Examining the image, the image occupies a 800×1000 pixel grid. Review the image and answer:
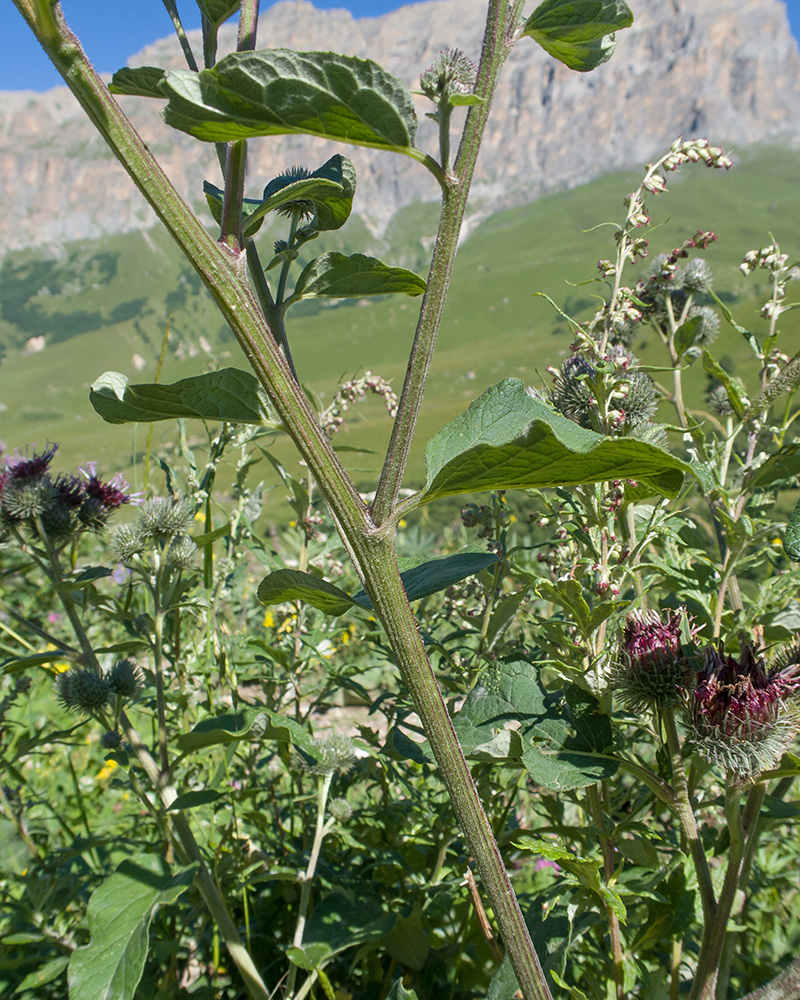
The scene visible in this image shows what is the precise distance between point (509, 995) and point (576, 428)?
3.61 feet

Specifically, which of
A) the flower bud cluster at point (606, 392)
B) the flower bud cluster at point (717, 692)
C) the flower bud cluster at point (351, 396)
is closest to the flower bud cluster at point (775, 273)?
the flower bud cluster at point (606, 392)

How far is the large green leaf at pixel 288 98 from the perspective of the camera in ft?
2.59

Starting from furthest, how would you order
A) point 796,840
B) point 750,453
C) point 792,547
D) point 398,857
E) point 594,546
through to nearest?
point 796,840, point 398,857, point 750,453, point 594,546, point 792,547

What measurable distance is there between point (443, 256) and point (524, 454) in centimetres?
30

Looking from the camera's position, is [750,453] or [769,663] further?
[750,453]

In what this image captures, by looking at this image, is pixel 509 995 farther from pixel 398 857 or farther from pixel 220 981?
pixel 220 981

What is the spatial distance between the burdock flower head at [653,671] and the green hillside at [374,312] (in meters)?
87.4

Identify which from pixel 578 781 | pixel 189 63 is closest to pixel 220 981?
pixel 578 781

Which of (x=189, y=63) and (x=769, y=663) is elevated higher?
(x=189, y=63)

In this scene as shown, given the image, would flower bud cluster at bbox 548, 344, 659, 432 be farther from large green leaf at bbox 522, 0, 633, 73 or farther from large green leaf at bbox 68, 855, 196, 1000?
large green leaf at bbox 68, 855, 196, 1000

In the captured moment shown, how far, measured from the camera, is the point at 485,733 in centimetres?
133

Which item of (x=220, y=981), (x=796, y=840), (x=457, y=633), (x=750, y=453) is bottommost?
(x=796, y=840)

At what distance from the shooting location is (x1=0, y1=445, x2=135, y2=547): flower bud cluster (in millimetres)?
2141

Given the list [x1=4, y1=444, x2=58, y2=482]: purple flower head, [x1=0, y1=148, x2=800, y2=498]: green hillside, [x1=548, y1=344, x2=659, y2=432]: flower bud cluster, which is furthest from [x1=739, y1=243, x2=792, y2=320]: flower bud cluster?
[x1=0, y1=148, x2=800, y2=498]: green hillside
